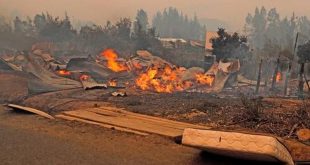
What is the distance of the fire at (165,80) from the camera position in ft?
67.2

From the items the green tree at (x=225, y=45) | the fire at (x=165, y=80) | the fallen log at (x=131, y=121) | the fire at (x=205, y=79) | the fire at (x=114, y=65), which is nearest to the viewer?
the fallen log at (x=131, y=121)

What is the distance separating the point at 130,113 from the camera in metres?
10.2

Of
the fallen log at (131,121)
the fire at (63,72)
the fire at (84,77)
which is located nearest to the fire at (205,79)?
the fire at (84,77)

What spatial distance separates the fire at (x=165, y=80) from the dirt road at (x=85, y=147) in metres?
11.2

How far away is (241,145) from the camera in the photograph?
573 cm

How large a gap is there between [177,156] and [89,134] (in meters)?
2.36

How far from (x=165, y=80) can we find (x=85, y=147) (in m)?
14.9

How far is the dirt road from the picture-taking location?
6.25 meters

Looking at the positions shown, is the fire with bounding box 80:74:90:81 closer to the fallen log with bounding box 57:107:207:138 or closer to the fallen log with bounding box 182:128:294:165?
the fallen log with bounding box 57:107:207:138

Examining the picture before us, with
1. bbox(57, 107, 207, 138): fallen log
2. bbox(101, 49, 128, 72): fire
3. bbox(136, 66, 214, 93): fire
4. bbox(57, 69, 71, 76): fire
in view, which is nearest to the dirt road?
bbox(57, 107, 207, 138): fallen log

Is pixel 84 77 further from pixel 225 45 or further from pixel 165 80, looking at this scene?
pixel 225 45

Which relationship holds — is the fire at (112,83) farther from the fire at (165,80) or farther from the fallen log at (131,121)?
the fallen log at (131,121)

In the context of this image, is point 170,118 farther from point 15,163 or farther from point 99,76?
point 99,76

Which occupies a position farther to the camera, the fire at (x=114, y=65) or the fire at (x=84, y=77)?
the fire at (x=114, y=65)
